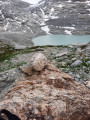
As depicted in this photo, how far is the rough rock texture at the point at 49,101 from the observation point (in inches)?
256

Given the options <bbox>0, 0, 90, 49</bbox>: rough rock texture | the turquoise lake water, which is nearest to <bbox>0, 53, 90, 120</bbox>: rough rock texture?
the turquoise lake water

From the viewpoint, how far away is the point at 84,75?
38.6 feet

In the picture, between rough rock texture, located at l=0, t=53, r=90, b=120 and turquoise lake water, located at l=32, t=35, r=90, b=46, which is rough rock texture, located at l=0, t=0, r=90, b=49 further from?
rough rock texture, located at l=0, t=53, r=90, b=120

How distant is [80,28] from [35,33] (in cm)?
3937

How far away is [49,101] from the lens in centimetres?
709

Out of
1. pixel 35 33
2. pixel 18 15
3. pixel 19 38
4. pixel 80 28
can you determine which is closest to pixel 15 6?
pixel 18 15

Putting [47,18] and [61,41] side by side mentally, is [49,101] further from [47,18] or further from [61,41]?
[47,18]

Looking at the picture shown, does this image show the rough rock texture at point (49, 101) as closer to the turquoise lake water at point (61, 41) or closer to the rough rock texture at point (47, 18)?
the turquoise lake water at point (61, 41)

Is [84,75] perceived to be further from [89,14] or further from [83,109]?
[89,14]

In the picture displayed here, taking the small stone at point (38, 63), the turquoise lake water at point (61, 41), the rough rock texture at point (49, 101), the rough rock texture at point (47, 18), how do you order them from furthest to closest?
the rough rock texture at point (47, 18)
the turquoise lake water at point (61, 41)
the small stone at point (38, 63)
the rough rock texture at point (49, 101)

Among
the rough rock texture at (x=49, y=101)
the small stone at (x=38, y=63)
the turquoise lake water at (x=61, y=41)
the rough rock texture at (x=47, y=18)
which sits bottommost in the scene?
the rough rock texture at (x=47, y=18)

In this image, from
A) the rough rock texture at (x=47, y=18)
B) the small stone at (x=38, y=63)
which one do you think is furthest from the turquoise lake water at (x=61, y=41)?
the small stone at (x=38, y=63)

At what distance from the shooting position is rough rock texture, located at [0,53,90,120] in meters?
6.51

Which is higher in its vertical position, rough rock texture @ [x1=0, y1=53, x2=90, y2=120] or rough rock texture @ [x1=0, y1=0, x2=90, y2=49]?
rough rock texture @ [x1=0, y1=53, x2=90, y2=120]
